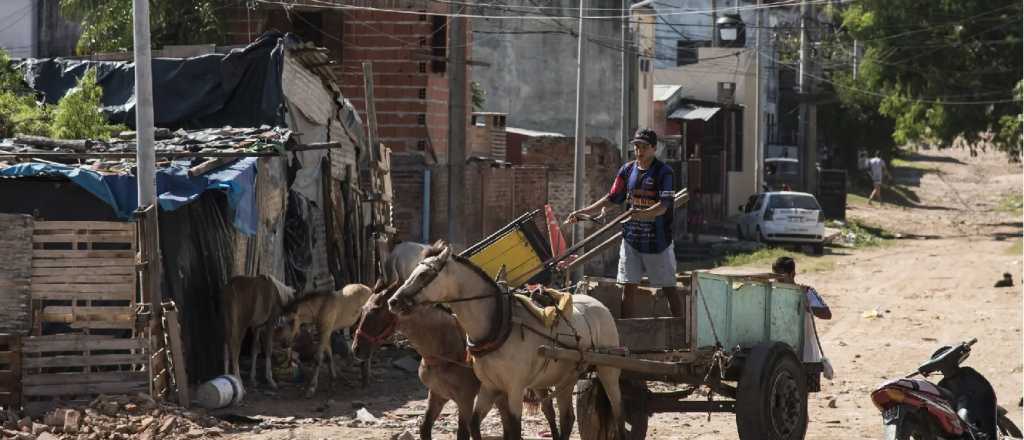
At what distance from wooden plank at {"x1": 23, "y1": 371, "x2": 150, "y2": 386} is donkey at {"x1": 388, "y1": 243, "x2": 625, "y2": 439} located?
13.3 feet

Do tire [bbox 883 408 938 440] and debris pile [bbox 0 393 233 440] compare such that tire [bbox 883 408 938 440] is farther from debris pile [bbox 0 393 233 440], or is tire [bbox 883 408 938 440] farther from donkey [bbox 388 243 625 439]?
debris pile [bbox 0 393 233 440]

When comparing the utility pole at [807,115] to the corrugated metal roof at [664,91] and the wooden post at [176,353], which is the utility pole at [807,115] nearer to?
the corrugated metal roof at [664,91]

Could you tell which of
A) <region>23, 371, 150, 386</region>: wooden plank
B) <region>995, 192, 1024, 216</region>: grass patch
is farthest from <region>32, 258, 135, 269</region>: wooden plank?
<region>995, 192, 1024, 216</region>: grass patch

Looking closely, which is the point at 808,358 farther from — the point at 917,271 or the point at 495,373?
the point at 917,271

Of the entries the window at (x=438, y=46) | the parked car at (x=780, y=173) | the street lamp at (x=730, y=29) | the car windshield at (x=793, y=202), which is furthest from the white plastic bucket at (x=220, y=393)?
the parked car at (x=780, y=173)

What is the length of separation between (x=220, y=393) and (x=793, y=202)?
1020 inches

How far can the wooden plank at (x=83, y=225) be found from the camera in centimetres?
1266

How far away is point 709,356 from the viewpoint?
34.1 feet

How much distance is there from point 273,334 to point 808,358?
581 centimetres

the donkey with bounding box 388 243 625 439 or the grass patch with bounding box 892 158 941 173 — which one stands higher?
the donkey with bounding box 388 243 625 439

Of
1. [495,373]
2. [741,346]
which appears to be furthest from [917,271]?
[495,373]

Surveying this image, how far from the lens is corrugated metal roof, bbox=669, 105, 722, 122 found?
45594 millimetres

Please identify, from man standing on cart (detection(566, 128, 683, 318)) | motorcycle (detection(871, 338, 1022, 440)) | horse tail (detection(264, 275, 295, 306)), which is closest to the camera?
motorcycle (detection(871, 338, 1022, 440))

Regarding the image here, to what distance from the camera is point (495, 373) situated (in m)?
9.38
